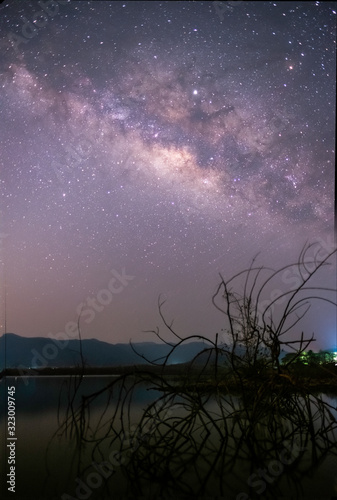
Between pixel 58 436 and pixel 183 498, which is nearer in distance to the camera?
pixel 183 498

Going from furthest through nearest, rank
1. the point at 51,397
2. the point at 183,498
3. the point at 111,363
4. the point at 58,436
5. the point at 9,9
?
the point at 111,363 → the point at 51,397 → the point at 9,9 → the point at 58,436 → the point at 183,498

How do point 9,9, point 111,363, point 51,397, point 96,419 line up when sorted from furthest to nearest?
1. point 111,363
2. point 51,397
3. point 9,9
4. point 96,419

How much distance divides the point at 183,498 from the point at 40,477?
0.24 m

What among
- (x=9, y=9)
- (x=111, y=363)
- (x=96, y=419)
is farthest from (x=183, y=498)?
(x=111, y=363)

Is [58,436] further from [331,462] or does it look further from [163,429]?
[331,462]

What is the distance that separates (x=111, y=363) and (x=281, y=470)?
237 cm

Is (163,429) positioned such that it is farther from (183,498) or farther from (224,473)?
(183,498)

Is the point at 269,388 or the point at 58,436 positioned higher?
the point at 269,388

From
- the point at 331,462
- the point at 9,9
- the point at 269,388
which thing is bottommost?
the point at 331,462

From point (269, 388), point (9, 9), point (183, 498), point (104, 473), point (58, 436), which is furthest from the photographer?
point (9, 9)

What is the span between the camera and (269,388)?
2.70 ft

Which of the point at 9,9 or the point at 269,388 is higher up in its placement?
the point at 9,9

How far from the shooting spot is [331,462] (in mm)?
773

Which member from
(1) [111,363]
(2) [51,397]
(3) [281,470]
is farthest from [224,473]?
(1) [111,363]
